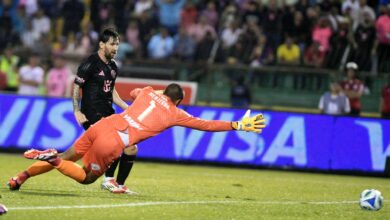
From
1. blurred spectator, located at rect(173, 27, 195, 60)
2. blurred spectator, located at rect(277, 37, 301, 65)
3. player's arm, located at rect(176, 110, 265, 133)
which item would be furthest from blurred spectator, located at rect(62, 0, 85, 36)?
player's arm, located at rect(176, 110, 265, 133)

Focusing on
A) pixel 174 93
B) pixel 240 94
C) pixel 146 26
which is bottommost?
pixel 240 94

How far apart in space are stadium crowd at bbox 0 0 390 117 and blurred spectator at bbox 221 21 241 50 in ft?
0.09

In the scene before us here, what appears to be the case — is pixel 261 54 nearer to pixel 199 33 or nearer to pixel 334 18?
pixel 334 18

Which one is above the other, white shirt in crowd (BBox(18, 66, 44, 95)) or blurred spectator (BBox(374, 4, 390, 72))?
blurred spectator (BBox(374, 4, 390, 72))

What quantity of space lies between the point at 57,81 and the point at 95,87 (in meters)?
11.2

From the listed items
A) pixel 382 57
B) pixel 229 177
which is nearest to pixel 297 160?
pixel 229 177

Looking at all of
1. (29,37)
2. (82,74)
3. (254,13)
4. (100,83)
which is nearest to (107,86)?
(100,83)

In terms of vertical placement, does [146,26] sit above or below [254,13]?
below

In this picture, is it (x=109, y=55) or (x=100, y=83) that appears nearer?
(x=109, y=55)

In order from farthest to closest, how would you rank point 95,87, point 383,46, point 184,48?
point 184,48 < point 383,46 < point 95,87

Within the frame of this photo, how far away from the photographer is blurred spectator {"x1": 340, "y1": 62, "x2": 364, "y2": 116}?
21438 mm

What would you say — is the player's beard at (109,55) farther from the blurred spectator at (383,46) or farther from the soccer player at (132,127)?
the blurred spectator at (383,46)

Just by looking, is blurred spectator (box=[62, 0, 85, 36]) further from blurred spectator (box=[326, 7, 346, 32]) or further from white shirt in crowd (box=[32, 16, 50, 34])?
blurred spectator (box=[326, 7, 346, 32])

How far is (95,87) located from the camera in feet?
42.9
